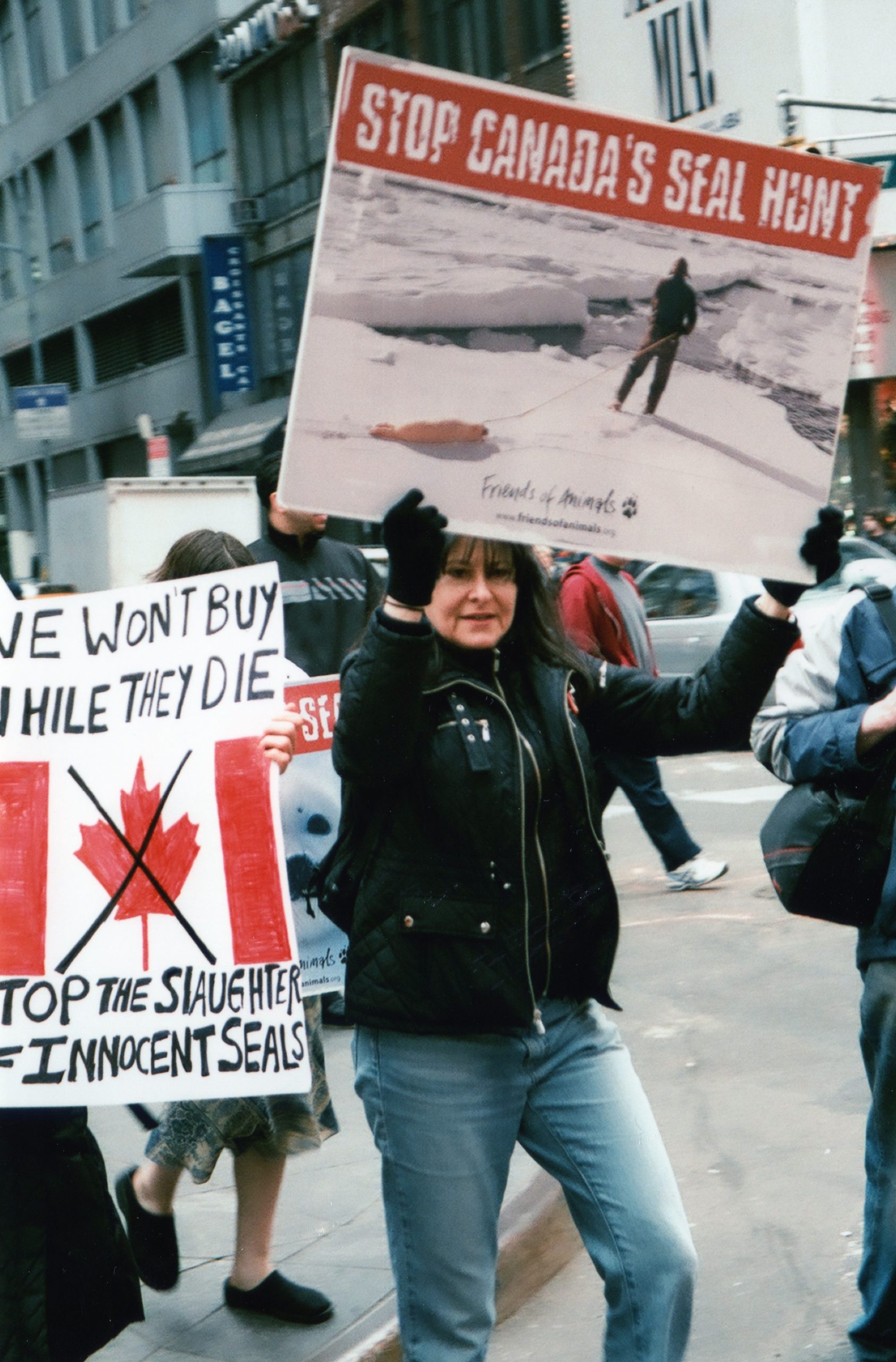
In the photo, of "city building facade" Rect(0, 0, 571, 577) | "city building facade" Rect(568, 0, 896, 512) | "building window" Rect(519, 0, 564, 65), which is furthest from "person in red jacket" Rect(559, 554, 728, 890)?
"building window" Rect(519, 0, 564, 65)

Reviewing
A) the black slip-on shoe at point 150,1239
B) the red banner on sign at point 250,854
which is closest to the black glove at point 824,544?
the red banner on sign at point 250,854

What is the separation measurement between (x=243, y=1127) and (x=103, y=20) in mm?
34719

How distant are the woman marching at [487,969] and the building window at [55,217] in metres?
36.2

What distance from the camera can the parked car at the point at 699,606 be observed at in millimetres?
13617

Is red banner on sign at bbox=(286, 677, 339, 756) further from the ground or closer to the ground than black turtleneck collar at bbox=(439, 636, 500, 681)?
closer to the ground

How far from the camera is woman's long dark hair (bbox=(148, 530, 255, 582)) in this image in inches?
154

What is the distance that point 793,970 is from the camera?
22.6 feet

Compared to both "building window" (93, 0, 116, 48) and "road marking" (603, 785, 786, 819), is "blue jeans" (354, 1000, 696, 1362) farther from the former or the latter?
"building window" (93, 0, 116, 48)

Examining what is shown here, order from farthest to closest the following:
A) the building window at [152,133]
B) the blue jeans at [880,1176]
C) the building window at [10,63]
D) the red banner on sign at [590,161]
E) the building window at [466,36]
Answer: the building window at [10,63]
the building window at [152,133]
the building window at [466,36]
the blue jeans at [880,1176]
the red banner on sign at [590,161]

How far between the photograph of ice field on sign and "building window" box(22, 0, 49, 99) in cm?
3841

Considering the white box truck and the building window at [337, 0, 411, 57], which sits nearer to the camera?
the white box truck

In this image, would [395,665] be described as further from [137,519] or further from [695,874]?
[137,519]

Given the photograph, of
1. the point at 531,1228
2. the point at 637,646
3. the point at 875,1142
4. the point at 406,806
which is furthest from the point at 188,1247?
the point at 637,646

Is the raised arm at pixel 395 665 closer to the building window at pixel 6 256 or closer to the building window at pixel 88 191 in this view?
the building window at pixel 88 191
